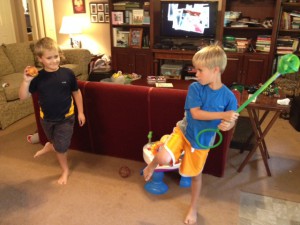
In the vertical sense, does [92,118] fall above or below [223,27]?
below

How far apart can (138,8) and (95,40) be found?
1.17 metres

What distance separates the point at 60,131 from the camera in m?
2.08

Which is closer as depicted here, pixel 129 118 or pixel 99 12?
pixel 129 118

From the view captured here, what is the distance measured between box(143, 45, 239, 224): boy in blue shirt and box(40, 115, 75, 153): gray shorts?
78cm

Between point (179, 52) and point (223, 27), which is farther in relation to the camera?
point (179, 52)

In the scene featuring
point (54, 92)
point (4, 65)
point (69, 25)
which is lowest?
point (4, 65)

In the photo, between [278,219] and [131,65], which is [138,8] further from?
[278,219]

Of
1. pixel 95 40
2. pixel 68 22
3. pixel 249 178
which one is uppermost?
pixel 68 22

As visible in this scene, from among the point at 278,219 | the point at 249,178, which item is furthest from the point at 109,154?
the point at 278,219

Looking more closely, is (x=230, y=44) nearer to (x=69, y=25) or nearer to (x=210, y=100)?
(x=69, y=25)

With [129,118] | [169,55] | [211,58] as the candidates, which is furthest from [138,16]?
[211,58]

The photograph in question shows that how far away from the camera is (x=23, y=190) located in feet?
6.94

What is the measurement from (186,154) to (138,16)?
3636 mm

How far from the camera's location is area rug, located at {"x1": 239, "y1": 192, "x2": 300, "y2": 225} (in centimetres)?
181
